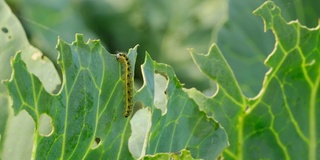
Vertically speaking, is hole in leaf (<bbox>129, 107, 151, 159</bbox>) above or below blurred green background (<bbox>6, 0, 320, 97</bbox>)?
below

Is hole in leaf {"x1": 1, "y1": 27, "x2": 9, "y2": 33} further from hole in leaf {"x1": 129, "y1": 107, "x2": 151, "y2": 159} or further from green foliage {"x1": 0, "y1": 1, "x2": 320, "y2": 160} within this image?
hole in leaf {"x1": 129, "y1": 107, "x2": 151, "y2": 159}

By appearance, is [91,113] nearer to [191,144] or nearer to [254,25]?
[191,144]

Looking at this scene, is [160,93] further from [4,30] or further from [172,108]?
[4,30]

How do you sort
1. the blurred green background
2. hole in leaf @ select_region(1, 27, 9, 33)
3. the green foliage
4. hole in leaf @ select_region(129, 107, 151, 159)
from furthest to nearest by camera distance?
the blurred green background → hole in leaf @ select_region(1, 27, 9, 33) → hole in leaf @ select_region(129, 107, 151, 159) → the green foliage

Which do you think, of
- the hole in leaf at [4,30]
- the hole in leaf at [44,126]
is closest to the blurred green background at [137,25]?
the hole in leaf at [4,30]

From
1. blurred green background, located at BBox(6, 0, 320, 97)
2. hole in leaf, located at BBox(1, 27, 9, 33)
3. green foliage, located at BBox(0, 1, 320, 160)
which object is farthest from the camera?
blurred green background, located at BBox(6, 0, 320, 97)

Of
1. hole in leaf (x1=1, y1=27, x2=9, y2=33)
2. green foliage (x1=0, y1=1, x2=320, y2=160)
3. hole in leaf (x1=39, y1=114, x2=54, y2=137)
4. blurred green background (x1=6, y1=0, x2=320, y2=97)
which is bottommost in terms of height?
green foliage (x1=0, y1=1, x2=320, y2=160)

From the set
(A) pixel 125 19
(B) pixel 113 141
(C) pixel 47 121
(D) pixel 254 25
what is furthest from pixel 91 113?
(A) pixel 125 19

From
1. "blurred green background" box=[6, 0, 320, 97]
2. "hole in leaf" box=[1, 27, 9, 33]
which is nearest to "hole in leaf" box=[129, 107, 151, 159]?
"hole in leaf" box=[1, 27, 9, 33]
